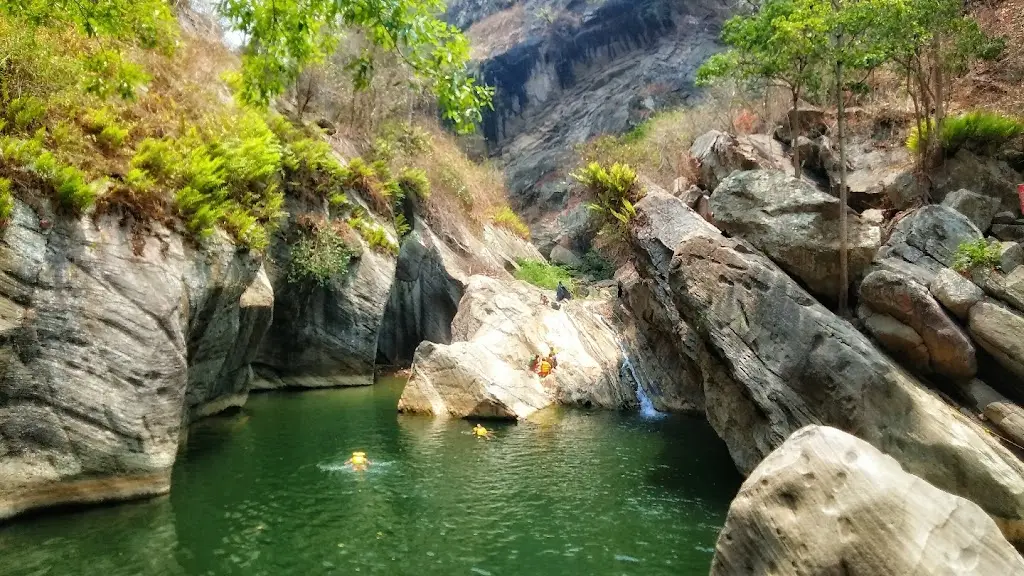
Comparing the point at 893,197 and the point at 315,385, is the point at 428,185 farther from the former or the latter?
the point at 893,197

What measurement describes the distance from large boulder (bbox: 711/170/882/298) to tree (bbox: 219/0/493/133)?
886 cm

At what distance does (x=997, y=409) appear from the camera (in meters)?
9.41

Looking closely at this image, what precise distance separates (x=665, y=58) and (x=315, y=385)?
33.8m

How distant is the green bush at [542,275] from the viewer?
98.6 ft

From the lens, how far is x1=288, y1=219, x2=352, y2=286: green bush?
19.7 metres

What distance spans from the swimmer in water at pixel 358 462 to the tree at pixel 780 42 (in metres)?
11.5

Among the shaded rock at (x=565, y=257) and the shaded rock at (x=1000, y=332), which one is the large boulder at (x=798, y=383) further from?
the shaded rock at (x=565, y=257)

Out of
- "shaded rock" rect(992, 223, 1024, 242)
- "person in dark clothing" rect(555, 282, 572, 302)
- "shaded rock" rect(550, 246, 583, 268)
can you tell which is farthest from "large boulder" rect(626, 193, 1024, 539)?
"shaded rock" rect(550, 246, 583, 268)

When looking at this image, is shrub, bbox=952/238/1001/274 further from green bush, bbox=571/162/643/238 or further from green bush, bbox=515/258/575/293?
green bush, bbox=515/258/575/293

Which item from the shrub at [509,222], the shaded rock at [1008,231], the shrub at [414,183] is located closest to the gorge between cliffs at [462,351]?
the shaded rock at [1008,231]

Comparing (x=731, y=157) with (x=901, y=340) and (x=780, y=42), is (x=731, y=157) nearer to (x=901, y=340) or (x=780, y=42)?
(x=780, y=42)

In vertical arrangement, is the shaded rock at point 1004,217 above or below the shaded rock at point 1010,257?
above

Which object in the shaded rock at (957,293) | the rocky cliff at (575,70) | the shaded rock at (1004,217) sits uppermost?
the rocky cliff at (575,70)

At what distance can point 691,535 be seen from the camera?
889 cm
